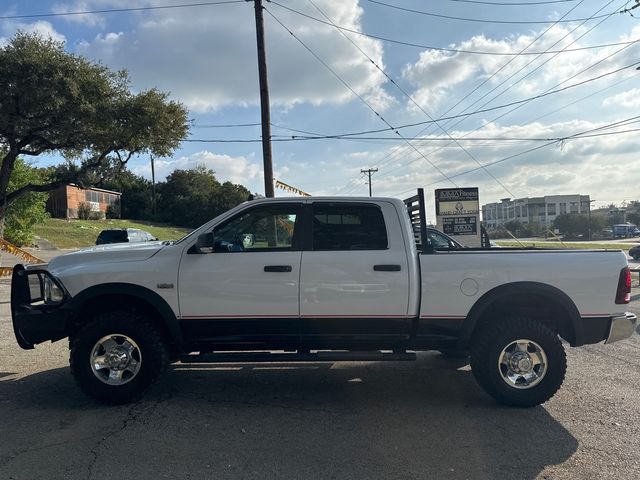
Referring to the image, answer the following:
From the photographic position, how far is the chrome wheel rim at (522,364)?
4.71 metres

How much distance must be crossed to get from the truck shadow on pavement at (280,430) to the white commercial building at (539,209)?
100765mm

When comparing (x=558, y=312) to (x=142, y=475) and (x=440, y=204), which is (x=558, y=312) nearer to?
(x=142, y=475)

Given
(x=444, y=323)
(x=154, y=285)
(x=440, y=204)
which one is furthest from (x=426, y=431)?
(x=440, y=204)

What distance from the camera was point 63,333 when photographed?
15.8 ft

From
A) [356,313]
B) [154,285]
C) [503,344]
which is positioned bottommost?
[503,344]

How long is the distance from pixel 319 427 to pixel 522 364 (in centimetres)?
202

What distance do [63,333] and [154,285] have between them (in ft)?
3.37

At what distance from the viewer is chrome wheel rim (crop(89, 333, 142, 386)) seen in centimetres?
472

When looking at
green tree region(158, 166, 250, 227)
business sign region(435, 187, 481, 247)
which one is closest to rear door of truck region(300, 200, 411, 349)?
business sign region(435, 187, 481, 247)

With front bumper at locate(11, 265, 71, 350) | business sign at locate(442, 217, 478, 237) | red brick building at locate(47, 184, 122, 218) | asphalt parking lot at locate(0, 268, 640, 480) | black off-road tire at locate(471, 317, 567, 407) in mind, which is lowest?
asphalt parking lot at locate(0, 268, 640, 480)

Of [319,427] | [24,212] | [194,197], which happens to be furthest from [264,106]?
[194,197]

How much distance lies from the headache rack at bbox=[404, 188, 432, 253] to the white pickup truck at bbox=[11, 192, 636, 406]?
0.19m

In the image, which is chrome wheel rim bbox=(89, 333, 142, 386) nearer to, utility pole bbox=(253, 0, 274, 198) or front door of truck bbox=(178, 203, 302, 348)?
front door of truck bbox=(178, 203, 302, 348)

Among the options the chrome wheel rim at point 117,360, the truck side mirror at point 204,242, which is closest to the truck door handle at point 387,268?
the truck side mirror at point 204,242
